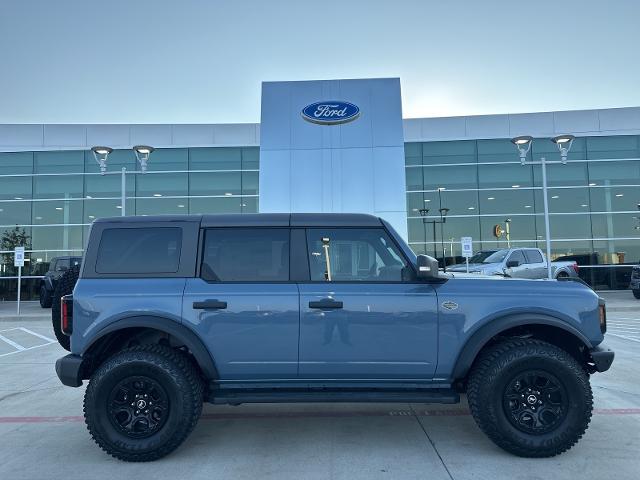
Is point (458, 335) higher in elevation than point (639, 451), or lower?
higher

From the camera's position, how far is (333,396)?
3955mm

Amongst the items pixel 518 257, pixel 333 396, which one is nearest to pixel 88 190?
pixel 518 257

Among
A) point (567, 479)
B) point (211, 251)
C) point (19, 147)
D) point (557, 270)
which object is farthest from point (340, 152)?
point (19, 147)

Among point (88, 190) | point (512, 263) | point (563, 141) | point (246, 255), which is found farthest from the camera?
point (88, 190)

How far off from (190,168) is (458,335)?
2062 cm

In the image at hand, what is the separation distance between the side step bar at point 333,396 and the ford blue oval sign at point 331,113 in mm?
11487

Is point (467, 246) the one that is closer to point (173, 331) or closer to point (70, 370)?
point (173, 331)

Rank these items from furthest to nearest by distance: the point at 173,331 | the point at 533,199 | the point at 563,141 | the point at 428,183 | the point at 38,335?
the point at 428,183 → the point at 533,199 → the point at 563,141 → the point at 38,335 → the point at 173,331

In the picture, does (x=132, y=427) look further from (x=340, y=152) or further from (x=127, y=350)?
(x=340, y=152)

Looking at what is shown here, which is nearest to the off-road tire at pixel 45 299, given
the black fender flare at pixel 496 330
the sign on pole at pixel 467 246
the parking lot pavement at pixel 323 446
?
the parking lot pavement at pixel 323 446

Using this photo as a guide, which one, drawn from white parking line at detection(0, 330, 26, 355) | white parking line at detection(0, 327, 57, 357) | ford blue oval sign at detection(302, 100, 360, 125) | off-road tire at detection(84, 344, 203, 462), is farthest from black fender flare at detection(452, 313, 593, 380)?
ford blue oval sign at detection(302, 100, 360, 125)

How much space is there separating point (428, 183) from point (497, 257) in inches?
300

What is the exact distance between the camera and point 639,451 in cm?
400

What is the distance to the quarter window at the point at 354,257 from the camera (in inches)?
161
